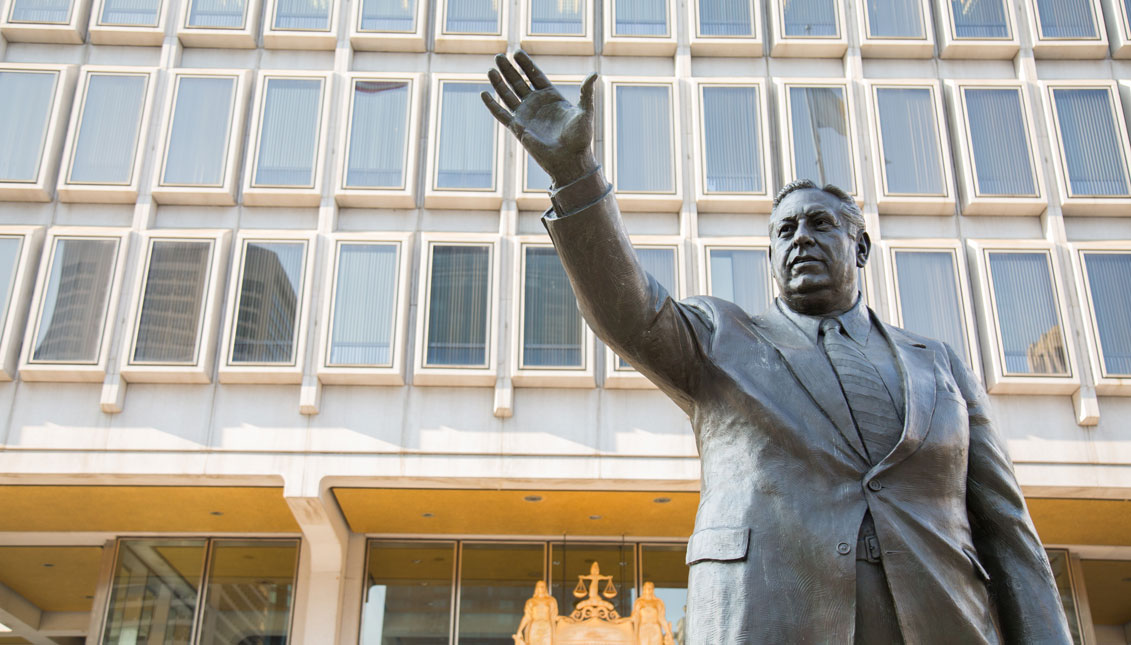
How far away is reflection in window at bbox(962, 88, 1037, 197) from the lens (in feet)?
59.2

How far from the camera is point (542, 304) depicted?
17484 mm

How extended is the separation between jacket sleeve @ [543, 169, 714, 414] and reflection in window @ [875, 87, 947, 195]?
1558 centimetres

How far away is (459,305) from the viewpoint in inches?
680

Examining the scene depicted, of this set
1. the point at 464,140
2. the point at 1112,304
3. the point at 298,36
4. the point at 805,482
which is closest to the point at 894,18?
the point at 1112,304

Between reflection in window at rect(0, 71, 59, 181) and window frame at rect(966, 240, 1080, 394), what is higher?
reflection in window at rect(0, 71, 59, 181)

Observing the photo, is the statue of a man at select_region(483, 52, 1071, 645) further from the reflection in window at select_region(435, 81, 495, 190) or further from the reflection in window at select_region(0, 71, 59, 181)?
the reflection in window at select_region(0, 71, 59, 181)

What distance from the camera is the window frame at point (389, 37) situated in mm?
18984

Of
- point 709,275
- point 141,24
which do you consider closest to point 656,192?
point 709,275

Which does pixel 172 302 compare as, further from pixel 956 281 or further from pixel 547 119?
pixel 547 119

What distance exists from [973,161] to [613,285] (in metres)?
16.5

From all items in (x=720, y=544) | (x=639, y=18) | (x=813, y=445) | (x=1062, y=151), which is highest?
(x=639, y=18)

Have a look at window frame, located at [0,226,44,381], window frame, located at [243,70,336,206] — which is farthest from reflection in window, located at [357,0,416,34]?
window frame, located at [0,226,44,381]

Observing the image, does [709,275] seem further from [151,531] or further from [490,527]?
[151,531]

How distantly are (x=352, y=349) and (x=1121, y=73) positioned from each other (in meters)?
13.1
